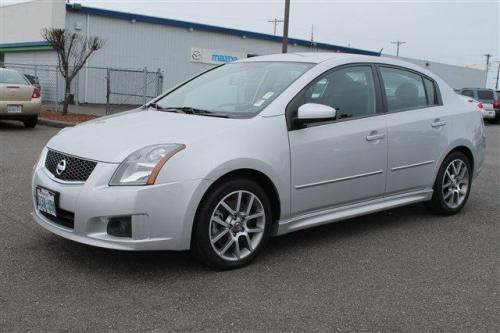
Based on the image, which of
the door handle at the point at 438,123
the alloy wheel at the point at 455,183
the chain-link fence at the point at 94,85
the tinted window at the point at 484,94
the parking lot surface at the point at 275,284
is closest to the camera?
the parking lot surface at the point at 275,284

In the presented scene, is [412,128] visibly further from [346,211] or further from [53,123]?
[53,123]

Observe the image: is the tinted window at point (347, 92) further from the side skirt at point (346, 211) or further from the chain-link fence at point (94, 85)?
the chain-link fence at point (94, 85)

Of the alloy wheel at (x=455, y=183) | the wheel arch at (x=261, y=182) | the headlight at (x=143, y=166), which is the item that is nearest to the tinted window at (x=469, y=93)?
the alloy wheel at (x=455, y=183)

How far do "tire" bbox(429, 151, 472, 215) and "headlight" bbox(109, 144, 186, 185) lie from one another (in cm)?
314

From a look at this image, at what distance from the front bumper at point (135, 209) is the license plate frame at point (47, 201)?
10 cm

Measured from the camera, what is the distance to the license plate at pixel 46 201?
3.92 m

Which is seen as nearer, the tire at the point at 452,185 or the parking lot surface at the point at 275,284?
the parking lot surface at the point at 275,284

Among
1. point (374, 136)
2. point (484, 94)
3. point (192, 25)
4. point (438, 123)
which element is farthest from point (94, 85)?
point (374, 136)

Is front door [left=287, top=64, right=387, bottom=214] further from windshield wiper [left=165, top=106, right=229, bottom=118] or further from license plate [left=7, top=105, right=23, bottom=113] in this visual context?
license plate [left=7, top=105, right=23, bottom=113]

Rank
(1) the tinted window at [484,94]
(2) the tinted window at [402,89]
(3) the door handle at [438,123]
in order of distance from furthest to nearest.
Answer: (1) the tinted window at [484,94], (3) the door handle at [438,123], (2) the tinted window at [402,89]

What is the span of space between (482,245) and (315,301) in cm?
220

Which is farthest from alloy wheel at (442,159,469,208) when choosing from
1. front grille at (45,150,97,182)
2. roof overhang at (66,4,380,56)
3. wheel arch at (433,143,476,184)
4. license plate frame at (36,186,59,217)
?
roof overhang at (66,4,380,56)

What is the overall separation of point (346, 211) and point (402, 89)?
1.45m

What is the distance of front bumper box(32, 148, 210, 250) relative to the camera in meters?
3.63
